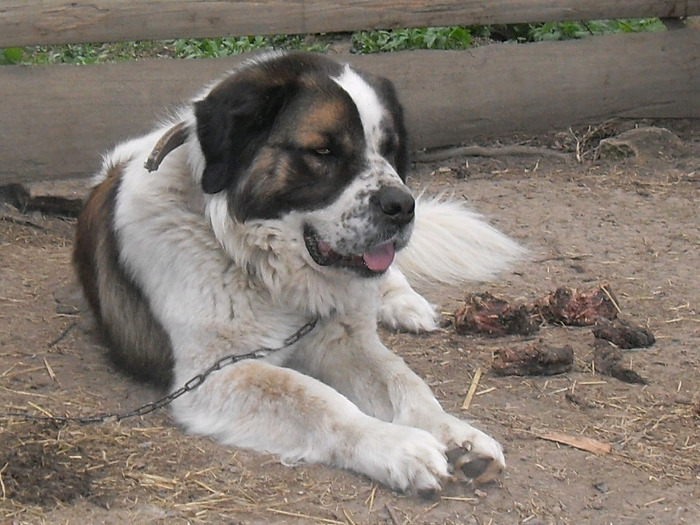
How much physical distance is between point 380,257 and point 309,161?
15.9 inches

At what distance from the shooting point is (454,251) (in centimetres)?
501

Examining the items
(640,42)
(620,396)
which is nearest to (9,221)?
(620,396)

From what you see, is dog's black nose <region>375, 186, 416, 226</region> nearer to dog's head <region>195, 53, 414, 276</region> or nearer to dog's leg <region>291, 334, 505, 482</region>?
dog's head <region>195, 53, 414, 276</region>

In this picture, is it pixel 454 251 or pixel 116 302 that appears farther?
pixel 454 251

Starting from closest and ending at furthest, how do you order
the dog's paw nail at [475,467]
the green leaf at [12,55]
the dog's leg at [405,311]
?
the dog's paw nail at [475,467] < the dog's leg at [405,311] < the green leaf at [12,55]

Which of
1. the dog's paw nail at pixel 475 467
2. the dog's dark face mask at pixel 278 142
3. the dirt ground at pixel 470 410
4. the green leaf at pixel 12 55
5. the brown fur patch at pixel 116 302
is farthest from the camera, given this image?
the green leaf at pixel 12 55

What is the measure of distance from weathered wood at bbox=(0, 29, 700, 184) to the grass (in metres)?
0.69

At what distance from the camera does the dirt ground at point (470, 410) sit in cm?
297

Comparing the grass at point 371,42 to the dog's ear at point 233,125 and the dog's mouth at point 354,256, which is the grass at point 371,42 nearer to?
the dog's ear at point 233,125

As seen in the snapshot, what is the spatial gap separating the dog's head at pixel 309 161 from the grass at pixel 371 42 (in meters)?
3.56

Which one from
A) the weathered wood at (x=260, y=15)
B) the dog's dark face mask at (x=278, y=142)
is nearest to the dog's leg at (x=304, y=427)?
the dog's dark face mask at (x=278, y=142)

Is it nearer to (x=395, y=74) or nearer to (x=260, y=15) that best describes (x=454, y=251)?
(x=395, y=74)

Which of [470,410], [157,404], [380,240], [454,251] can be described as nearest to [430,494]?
[470,410]

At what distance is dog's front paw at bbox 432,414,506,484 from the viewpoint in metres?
3.09
